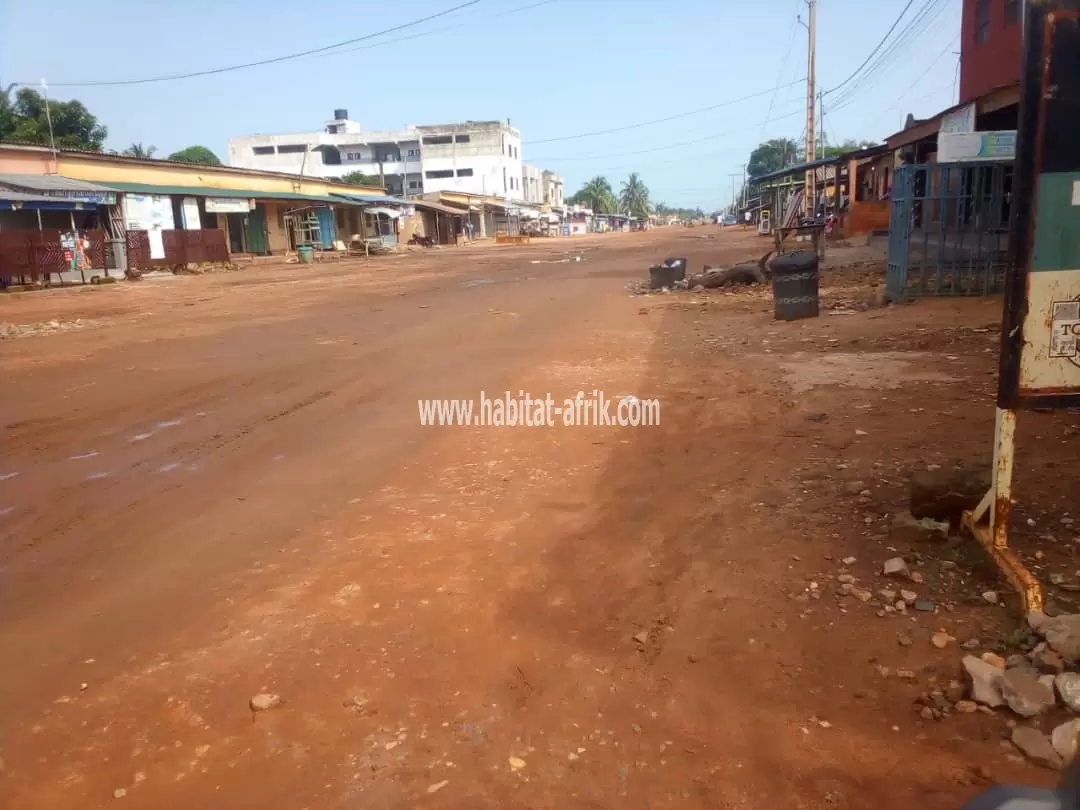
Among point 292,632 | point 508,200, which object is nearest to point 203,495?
point 292,632

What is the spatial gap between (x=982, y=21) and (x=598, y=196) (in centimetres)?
11033

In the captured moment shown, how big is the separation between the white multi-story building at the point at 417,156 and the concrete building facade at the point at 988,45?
62718mm

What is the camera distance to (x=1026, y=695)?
274 centimetres

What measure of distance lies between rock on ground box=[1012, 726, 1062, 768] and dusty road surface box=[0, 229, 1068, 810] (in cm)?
6

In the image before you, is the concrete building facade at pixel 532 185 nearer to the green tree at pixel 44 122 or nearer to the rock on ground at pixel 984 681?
the green tree at pixel 44 122

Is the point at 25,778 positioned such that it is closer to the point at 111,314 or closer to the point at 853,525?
the point at 853,525

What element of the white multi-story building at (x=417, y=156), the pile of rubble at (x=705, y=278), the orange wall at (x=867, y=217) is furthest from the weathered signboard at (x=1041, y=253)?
the white multi-story building at (x=417, y=156)

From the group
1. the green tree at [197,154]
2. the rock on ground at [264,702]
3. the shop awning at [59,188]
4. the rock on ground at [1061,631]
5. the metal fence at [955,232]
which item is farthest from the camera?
the green tree at [197,154]

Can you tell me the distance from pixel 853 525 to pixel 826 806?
2113mm

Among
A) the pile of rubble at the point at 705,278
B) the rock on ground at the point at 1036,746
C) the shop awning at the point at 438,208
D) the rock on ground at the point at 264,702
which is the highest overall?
the shop awning at the point at 438,208

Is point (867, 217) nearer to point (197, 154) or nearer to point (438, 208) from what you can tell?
point (438, 208)

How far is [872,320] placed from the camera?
11531mm

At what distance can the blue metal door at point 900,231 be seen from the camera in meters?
11.9

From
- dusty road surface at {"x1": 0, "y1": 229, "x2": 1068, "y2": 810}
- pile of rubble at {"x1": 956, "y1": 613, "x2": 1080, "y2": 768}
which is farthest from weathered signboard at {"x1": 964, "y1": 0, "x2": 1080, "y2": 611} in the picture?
dusty road surface at {"x1": 0, "y1": 229, "x2": 1068, "y2": 810}
